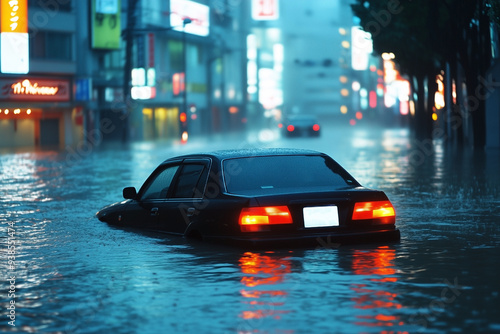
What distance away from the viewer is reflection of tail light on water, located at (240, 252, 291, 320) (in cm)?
784

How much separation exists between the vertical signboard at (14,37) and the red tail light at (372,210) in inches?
2088

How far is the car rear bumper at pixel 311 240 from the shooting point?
10820 mm

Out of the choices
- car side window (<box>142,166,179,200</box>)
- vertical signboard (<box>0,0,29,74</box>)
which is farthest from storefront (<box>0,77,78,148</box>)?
car side window (<box>142,166,179,200</box>)

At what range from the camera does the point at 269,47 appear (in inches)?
7175

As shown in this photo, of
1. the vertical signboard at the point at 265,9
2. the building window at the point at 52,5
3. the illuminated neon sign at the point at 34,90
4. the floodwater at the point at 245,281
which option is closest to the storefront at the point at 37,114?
the illuminated neon sign at the point at 34,90

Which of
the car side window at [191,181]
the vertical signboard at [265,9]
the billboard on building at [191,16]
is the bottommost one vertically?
the car side window at [191,181]

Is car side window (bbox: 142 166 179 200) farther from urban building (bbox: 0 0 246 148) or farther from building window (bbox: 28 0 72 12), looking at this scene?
building window (bbox: 28 0 72 12)

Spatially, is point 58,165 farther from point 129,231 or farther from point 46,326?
point 46,326

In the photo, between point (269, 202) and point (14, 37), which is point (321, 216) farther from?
point (14, 37)

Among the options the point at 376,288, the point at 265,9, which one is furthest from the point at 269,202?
the point at 265,9

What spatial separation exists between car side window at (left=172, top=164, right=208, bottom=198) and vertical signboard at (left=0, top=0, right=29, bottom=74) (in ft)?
Result: 169

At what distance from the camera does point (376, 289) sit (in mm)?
8781

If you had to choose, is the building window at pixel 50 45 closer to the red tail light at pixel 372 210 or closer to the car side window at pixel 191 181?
the car side window at pixel 191 181

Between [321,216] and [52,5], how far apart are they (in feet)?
196
